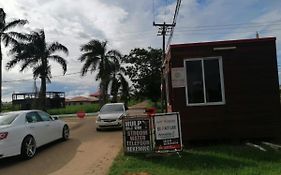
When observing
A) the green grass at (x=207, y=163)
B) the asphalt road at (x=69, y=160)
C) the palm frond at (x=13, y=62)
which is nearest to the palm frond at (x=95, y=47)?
the palm frond at (x=13, y=62)

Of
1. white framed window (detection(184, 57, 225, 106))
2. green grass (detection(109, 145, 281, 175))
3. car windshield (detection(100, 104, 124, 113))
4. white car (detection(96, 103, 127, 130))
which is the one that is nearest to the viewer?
green grass (detection(109, 145, 281, 175))

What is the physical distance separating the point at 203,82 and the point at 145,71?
4140 centimetres

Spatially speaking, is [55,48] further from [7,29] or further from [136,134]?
[136,134]

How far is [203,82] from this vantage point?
12453 mm

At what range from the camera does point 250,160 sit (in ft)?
31.1

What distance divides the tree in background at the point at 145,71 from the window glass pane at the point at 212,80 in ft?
129

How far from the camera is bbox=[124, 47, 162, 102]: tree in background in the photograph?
5253cm

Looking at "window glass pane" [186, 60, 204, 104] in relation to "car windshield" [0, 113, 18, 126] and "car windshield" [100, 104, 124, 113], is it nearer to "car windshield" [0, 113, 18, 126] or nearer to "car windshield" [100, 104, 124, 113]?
"car windshield" [0, 113, 18, 126]

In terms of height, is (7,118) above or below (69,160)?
above

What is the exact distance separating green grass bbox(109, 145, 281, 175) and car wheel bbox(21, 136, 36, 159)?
2.72 meters

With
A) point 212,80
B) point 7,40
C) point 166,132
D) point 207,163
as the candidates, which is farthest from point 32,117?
point 7,40

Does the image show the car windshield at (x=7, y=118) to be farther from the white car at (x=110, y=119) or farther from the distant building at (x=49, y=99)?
the distant building at (x=49, y=99)

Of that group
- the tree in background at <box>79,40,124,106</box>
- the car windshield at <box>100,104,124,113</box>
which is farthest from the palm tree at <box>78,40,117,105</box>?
the car windshield at <box>100,104,124,113</box>

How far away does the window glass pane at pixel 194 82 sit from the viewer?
12500mm
